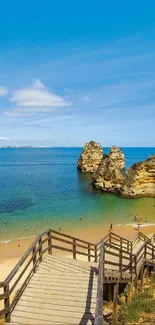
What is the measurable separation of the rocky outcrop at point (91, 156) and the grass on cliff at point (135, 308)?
230ft

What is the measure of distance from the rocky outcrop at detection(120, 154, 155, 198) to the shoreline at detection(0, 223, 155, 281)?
540 inches

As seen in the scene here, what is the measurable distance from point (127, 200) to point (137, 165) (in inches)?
261

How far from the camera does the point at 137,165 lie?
4550cm

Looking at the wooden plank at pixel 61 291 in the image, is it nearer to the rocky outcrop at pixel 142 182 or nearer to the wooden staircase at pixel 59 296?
the wooden staircase at pixel 59 296

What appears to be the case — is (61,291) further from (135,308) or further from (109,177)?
(109,177)

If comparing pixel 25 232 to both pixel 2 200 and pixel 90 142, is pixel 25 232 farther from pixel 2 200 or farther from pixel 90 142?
pixel 90 142

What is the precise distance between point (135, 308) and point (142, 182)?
36.0 m

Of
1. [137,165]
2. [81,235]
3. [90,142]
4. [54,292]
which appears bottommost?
[81,235]

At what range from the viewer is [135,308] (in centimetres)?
993

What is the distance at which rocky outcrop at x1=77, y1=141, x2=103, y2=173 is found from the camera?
82.0 meters

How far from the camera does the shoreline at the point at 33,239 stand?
19594 mm

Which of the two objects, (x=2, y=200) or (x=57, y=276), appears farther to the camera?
(x=2, y=200)

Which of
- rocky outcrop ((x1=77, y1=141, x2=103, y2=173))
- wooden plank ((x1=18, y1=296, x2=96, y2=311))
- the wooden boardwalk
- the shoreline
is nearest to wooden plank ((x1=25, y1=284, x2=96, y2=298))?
the wooden boardwalk

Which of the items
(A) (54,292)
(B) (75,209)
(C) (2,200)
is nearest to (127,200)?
(B) (75,209)
